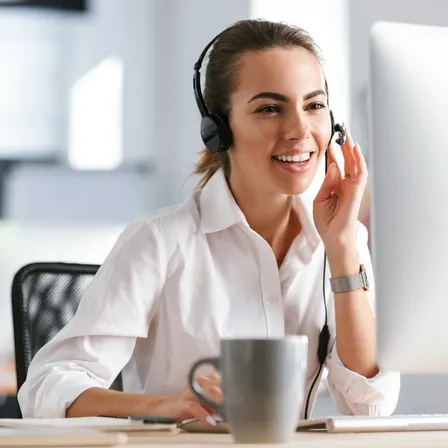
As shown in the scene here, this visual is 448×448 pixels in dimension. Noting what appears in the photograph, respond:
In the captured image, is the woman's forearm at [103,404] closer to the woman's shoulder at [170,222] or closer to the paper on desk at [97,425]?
the paper on desk at [97,425]

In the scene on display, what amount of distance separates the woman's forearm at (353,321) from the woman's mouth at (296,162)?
19 cm

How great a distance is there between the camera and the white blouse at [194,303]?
1.33m

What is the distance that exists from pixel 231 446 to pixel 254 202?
85 cm

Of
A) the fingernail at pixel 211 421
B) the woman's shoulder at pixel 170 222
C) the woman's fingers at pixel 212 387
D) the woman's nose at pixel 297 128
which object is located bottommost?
the fingernail at pixel 211 421

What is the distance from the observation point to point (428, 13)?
298 centimetres

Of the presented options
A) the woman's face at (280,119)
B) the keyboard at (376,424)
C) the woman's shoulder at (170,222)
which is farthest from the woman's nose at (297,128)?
the keyboard at (376,424)

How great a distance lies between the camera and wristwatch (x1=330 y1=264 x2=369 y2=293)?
133cm

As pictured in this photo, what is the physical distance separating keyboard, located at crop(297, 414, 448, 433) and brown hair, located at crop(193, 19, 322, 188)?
0.80 metres

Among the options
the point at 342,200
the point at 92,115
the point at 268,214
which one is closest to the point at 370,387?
the point at 342,200

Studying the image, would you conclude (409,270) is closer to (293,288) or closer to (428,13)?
(293,288)

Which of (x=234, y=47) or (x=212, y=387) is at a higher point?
(x=234, y=47)

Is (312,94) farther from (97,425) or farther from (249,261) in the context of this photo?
(97,425)

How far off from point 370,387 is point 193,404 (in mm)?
457

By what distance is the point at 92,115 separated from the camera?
→ 331 centimetres
